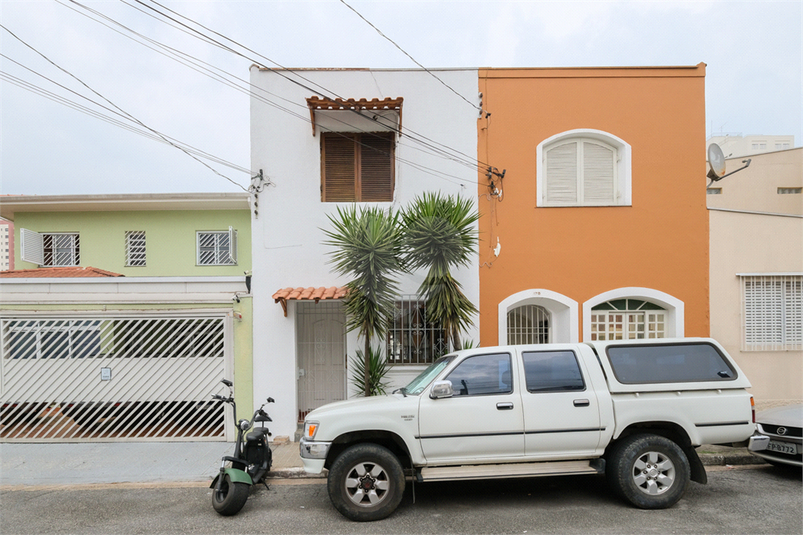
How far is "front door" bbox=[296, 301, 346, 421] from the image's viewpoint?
29.3ft

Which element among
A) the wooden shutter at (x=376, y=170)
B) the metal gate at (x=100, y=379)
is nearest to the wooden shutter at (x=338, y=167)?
the wooden shutter at (x=376, y=170)

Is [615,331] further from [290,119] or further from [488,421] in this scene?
[290,119]

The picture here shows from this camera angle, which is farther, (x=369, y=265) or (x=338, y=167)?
(x=338, y=167)

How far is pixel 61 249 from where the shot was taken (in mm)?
12859

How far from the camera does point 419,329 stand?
8641 mm

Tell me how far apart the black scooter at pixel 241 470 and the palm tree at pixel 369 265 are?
2.14 meters

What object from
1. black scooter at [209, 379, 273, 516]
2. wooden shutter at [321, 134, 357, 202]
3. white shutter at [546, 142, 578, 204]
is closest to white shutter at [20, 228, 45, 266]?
wooden shutter at [321, 134, 357, 202]

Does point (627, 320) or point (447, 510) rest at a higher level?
point (627, 320)

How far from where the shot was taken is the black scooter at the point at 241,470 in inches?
208

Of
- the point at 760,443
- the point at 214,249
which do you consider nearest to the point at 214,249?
the point at 214,249

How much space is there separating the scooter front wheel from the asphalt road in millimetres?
99

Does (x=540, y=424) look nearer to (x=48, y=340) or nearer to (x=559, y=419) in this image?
(x=559, y=419)

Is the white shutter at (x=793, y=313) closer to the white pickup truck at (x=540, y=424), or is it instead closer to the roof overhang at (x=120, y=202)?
the white pickup truck at (x=540, y=424)

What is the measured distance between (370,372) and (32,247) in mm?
10561
